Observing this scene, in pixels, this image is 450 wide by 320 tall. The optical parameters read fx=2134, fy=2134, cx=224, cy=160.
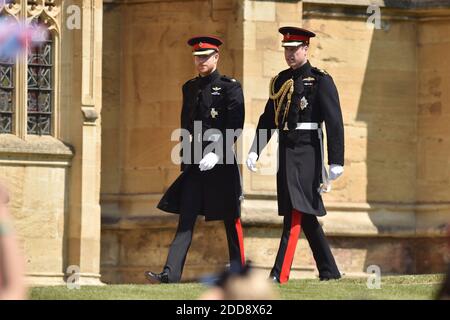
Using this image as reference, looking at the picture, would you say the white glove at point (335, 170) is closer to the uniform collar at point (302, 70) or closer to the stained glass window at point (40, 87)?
the uniform collar at point (302, 70)

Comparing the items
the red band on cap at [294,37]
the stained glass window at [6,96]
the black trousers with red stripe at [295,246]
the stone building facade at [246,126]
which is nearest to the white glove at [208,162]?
the black trousers with red stripe at [295,246]

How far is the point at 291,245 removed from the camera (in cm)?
1659

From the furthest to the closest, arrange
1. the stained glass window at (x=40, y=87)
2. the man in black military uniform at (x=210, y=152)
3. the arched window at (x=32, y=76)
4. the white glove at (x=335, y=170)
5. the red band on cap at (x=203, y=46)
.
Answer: the stained glass window at (x=40, y=87) < the arched window at (x=32, y=76) < the red band on cap at (x=203, y=46) < the man in black military uniform at (x=210, y=152) < the white glove at (x=335, y=170)

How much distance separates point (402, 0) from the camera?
2233cm

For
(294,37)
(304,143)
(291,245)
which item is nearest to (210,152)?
(304,143)

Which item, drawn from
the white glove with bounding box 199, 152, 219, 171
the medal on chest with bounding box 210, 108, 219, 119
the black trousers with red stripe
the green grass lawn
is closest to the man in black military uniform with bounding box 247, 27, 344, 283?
the black trousers with red stripe

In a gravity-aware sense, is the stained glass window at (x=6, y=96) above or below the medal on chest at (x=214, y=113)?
below

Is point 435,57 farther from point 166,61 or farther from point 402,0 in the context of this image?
point 166,61

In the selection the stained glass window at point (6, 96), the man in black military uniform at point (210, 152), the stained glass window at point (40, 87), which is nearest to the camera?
the man in black military uniform at point (210, 152)

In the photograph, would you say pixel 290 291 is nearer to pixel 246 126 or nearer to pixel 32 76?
pixel 246 126

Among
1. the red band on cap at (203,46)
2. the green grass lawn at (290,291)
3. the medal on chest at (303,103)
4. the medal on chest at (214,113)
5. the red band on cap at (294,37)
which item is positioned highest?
the red band on cap at (294,37)

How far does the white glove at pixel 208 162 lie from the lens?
16797 millimetres

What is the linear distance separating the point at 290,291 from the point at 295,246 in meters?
1.41

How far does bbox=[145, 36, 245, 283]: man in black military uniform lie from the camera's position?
17.0 m
